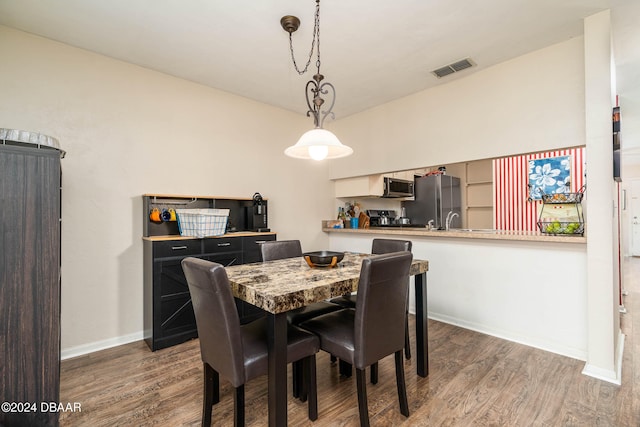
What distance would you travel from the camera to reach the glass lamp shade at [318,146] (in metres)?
1.95

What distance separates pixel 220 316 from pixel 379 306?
813 millimetres

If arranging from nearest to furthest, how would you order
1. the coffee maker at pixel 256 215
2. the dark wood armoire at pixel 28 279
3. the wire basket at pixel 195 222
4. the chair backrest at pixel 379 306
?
1. the dark wood armoire at pixel 28 279
2. the chair backrest at pixel 379 306
3. the wire basket at pixel 195 222
4. the coffee maker at pixel 256 215

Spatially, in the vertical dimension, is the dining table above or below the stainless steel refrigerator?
below

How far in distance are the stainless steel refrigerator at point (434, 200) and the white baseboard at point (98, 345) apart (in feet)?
14.1

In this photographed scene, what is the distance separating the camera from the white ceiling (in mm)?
2100

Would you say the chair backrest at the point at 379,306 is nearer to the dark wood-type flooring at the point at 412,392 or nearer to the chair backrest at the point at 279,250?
the dark wood-type flooring at the point at 412,392

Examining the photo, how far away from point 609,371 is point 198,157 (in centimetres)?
391

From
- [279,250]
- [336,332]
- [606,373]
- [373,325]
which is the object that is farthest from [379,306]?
[606,373]

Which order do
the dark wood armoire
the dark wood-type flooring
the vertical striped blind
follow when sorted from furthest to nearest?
the vertical striped blind < the dark wood-type flooring < the dark wood armoire

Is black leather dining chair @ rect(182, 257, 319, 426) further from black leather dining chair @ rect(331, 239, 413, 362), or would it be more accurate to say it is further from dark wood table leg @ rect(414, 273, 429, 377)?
dark wood table leg @ rect(414, 273, 429, 377)

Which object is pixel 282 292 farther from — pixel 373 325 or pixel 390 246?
pixel 390 246

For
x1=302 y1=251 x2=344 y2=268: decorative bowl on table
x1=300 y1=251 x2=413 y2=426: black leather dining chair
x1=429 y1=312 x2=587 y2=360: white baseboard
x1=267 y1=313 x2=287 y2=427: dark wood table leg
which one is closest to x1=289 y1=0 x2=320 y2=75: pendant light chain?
x1=302 y1=251 x2=344 y2=268: decorative bowl on table

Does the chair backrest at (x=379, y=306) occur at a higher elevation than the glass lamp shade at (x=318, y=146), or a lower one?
lower

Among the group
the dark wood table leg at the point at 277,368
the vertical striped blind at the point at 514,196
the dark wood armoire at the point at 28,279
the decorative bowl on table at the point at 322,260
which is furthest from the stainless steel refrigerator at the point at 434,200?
the dark wood armoire at the point at 28,279
